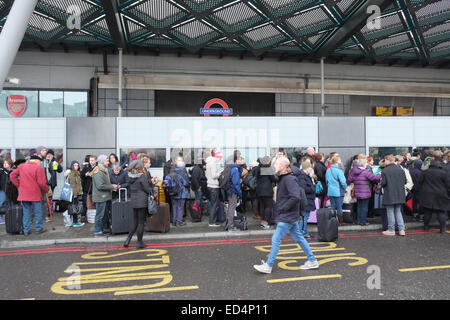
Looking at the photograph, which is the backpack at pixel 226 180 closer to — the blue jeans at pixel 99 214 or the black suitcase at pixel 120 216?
the black suitcase at pixel 120 216

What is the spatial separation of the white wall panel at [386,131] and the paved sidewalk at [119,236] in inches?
144

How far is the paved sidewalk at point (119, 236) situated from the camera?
22.4ft

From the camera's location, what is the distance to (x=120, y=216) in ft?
23.8

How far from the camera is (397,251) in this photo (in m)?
5.91

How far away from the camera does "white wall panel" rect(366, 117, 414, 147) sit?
37.7 feet

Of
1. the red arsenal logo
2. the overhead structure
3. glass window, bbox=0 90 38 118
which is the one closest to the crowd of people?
the overhead structure

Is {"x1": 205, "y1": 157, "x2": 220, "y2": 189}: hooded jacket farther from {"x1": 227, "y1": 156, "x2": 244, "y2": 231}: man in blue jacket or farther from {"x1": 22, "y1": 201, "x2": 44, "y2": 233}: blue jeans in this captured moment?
{"x1": 22, "y1": 201, "x2": 44, "y2": 233}: blue jeans

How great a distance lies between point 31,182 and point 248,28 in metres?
10.4

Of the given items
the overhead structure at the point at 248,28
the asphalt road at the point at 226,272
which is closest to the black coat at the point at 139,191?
the asphalt road at the point at 226,272

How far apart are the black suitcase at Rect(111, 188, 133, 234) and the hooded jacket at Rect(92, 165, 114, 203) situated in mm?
278

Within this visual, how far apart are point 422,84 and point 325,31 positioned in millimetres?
9522

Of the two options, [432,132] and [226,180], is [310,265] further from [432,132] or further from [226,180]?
[432,132]
